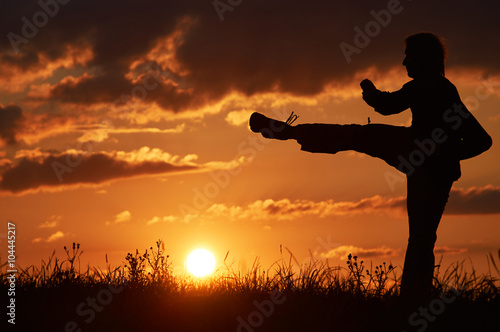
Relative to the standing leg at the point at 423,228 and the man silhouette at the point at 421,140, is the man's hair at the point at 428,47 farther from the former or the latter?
the standing leg at the point at 423,228

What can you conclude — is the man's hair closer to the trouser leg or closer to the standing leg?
the trouser leg

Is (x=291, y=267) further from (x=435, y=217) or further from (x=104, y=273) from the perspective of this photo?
(x=104, y=273)

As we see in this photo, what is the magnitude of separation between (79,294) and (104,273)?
75cm

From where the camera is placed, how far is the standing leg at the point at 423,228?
23.5 feet

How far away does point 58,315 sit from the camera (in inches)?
271

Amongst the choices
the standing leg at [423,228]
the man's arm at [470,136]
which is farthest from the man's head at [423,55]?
the standing leg at [423,228]

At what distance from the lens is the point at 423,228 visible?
7.19 meters

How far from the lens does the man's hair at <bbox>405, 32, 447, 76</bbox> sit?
289 inches

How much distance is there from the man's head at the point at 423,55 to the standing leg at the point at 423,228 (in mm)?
1322

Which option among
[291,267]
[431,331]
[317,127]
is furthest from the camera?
[291,267]

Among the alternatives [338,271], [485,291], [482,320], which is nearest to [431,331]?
[482,320]

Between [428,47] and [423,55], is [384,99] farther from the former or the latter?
[428,47]

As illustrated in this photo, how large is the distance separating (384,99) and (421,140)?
2.35 feet

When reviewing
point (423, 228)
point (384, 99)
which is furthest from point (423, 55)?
point (423, 228)
